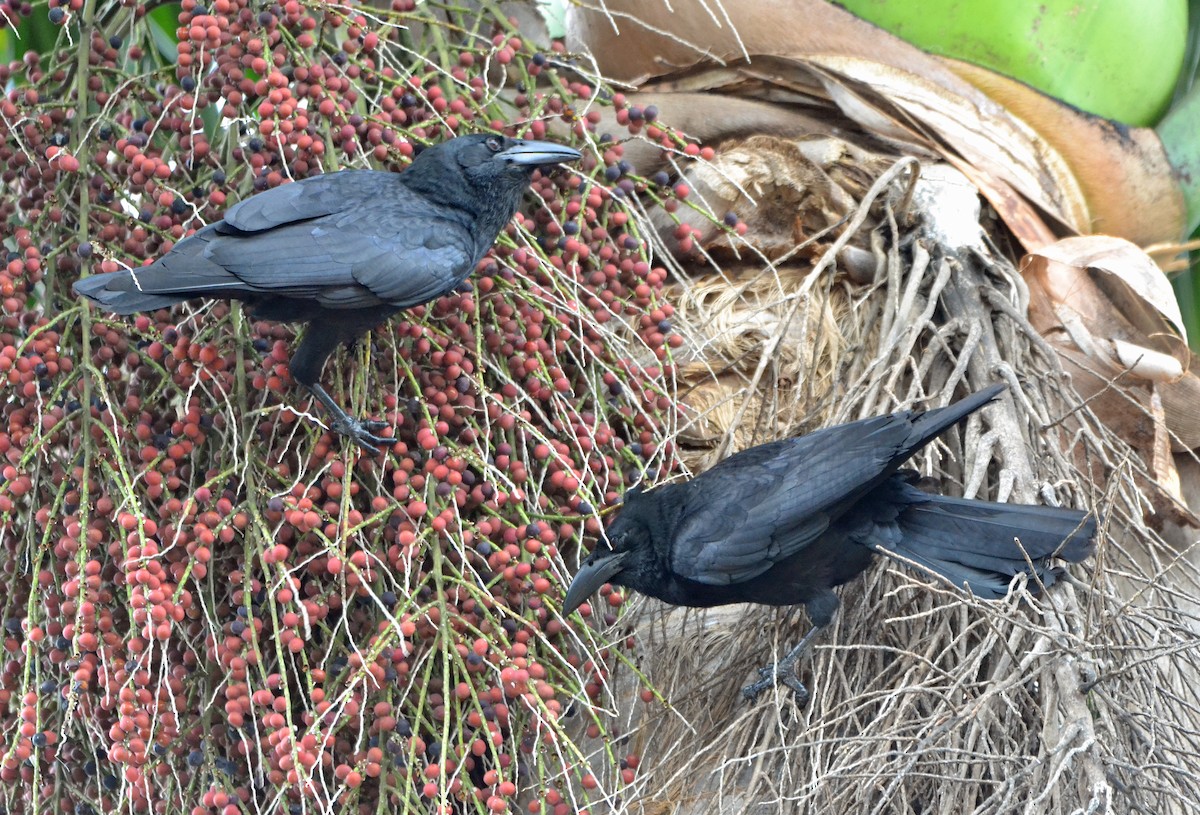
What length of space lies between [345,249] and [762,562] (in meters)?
0.78

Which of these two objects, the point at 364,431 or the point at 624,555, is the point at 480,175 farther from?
the point at 624,555

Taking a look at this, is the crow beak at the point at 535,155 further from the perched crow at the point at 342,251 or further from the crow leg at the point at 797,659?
the crow leg at the point at 797,659

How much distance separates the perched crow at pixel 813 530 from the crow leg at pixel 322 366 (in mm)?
375

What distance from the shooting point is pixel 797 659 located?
2.04m

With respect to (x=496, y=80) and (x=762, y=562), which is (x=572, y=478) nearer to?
(x=762, y=562)

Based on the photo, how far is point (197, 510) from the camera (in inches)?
70.8

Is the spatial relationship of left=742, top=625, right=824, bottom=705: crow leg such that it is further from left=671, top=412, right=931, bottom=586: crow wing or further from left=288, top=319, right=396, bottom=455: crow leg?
left=288, top=319, right=396, bottom=455: crow leg

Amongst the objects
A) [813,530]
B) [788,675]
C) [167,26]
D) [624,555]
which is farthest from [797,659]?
[167,26]

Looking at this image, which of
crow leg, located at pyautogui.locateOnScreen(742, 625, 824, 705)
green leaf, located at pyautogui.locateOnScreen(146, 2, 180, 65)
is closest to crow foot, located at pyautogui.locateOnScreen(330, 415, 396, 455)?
crow leg, located at pyautogui.locateOnScreen(742, 625, 824, 705)

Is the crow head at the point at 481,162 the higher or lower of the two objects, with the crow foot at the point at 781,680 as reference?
higher

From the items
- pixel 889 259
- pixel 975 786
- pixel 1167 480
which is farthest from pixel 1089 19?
pixel 975 786

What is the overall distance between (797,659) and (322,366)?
2.91 ft

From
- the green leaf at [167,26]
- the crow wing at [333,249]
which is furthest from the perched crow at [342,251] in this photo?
the green leaf at [167,26]

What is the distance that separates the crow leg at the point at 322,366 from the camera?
175 cm
